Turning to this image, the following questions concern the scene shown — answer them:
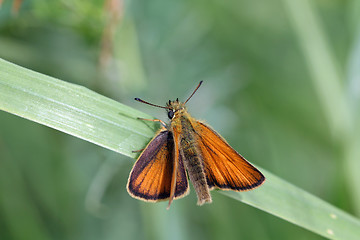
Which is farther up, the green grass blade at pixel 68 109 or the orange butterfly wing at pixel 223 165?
the orange butterfly wing at pixel 223 165

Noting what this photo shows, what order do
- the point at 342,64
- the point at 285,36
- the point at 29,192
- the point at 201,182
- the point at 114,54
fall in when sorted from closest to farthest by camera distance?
the point at 201,182 < the point at 114,54 < the point at 29,192 < the point at 342,64 < the point at 285,36

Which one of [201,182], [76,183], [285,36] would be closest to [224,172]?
[201,182]

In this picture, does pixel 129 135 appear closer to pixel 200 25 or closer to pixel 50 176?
pixel 50 176

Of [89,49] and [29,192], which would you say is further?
[29,192]

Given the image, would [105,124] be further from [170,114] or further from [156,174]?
[170,114]

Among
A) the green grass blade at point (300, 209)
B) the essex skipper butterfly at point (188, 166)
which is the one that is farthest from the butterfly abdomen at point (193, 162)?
the green grass blade at point (300, 209)

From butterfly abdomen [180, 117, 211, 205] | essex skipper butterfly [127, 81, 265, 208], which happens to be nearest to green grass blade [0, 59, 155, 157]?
essex skipper butterfly [127, 81, 265, 208]

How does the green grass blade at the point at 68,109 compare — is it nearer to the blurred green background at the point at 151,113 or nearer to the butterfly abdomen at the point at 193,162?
the butterfly abdomen at the point at 193,162
